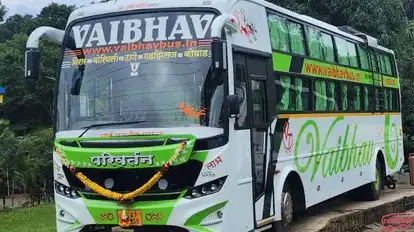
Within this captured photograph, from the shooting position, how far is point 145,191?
653cm

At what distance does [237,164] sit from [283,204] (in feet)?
5.89

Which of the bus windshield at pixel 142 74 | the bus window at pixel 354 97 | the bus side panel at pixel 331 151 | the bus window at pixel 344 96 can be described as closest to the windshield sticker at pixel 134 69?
the bus windshield at pixel 142 74

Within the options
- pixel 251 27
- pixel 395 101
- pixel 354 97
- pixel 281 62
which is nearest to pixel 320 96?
pixel 281 62

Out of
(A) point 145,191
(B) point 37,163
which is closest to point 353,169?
(A) point 145,191

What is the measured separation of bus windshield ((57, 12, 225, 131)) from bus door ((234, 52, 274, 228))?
2.05 feet

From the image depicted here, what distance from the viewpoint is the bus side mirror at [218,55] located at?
6.22 metres

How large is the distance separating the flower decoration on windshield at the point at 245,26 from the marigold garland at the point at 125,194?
192 centimetres

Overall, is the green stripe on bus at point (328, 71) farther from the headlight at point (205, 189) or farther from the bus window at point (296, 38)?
the headlight at point (205, 189)

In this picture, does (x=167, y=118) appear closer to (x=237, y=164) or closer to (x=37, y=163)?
(x=237, y=164)

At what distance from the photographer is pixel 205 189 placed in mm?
6590

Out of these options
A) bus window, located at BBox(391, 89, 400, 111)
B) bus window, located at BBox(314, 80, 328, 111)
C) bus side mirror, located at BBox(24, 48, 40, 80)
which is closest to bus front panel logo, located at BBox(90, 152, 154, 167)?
bus side mirror, located at BBox(24, 48, 40, 80)

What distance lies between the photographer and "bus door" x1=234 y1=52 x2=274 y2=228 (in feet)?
24.5

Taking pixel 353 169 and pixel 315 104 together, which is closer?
pixel 315 104

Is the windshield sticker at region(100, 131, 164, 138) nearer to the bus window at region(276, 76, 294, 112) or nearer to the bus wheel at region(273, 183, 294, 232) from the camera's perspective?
the bus window at region(276, 76, 294, 112)
